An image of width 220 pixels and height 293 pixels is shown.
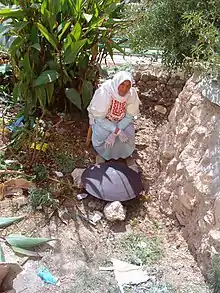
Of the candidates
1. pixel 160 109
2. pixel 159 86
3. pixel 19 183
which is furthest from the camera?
pixel 159 86

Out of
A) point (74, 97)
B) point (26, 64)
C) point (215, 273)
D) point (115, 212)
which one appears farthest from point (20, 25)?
point (215, 273)

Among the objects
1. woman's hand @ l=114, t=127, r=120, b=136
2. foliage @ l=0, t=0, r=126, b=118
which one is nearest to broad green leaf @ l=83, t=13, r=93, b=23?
foliage @ l=0, t=0, r=126, b=118

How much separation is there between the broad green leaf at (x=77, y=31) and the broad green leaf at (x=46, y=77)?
204mm

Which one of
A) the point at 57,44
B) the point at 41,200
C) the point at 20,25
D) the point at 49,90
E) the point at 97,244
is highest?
the point at 20,25

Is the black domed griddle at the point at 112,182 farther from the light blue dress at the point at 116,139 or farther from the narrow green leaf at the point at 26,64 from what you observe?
the narrow green leaf at the point at 26,64

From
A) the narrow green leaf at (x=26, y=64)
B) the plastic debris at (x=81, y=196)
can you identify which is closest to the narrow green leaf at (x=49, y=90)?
the narrow green leaf at (x=26, y=64)

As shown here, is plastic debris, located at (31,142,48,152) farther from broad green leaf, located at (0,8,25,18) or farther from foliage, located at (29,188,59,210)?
broad green leaf, located at (0,8,25,18)

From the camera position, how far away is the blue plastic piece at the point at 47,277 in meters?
2.19

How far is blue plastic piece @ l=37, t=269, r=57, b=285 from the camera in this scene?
7.18 ft

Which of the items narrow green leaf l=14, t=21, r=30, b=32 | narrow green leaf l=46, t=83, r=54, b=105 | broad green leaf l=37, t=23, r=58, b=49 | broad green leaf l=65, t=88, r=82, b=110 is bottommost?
broad green leaf l=65, t=88, r=82, b=110

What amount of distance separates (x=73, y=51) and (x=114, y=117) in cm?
38

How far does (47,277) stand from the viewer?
2199 millimetres

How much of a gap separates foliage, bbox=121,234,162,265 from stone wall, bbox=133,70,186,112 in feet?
3.71

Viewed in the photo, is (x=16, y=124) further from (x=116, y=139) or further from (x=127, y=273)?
(x=127, y=273)
